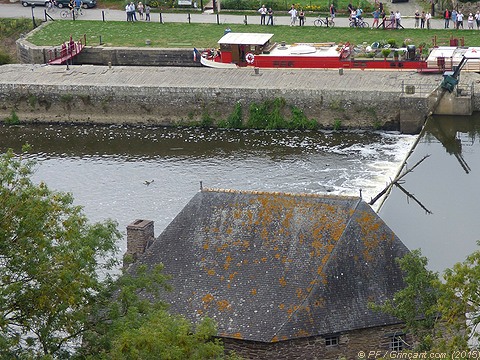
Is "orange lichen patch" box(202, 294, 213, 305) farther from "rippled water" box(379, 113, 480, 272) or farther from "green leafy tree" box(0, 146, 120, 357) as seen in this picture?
"rippled water" box(379, 113, 480, 272)

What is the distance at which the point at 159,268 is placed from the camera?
85.7ft

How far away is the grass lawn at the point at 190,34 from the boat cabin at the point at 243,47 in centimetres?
320

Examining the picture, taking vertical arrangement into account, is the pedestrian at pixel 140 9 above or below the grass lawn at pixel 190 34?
above

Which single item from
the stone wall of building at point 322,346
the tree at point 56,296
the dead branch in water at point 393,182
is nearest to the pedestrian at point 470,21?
the dead branch in water at point 393,182

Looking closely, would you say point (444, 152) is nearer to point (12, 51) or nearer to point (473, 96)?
point (473, 96)

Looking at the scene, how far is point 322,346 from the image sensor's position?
2758cm

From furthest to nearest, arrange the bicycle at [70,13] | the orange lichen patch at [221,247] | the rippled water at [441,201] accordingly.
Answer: the bicycle at [70,13], the rippled water at [441,201], the orange lichen patch at [221,247]

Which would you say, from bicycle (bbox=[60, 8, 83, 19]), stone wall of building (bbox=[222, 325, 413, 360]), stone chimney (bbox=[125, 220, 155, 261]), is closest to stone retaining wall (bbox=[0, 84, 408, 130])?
bicycle (bbox=[60, 8, 83, 19])

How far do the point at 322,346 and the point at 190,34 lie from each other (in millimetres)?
40235

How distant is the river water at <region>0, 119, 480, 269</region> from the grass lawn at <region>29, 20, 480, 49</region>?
10042mm

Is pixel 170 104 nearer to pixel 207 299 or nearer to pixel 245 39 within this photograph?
pixel 245 39

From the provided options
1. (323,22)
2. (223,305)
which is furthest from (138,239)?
(323,22)

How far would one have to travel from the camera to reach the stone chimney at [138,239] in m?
30.5

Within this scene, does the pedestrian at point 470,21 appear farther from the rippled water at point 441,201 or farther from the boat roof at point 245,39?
the rippled water at point 441,201
